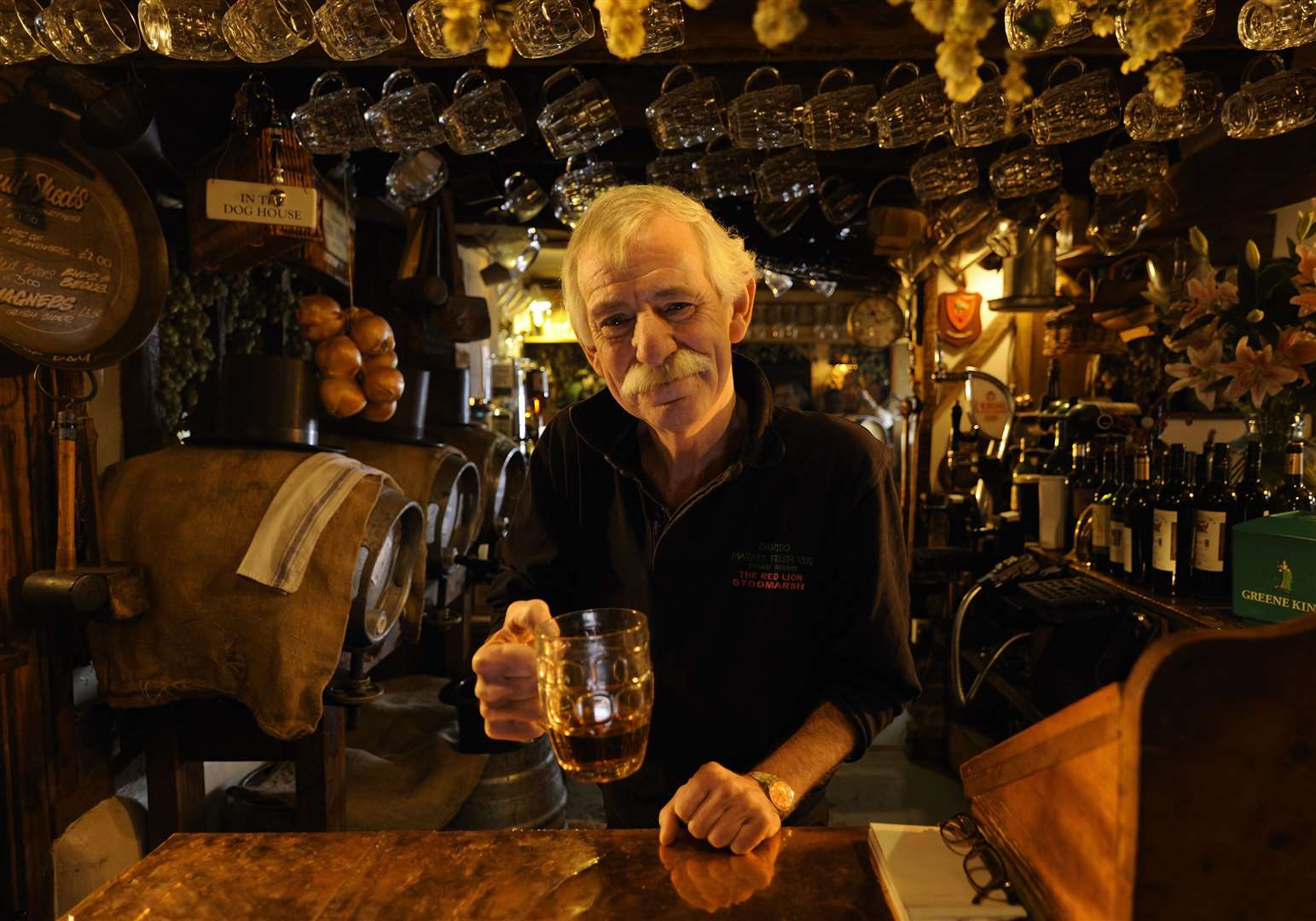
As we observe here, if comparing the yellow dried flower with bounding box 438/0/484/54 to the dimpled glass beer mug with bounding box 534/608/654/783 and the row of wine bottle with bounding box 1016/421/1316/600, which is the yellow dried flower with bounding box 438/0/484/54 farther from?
the row of wine bottle with bounding box 1016/421/1316/600

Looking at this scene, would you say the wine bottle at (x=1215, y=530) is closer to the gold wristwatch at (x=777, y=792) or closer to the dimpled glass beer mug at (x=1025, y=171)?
the dimpled glass beer mug at (x=1025, y=171)

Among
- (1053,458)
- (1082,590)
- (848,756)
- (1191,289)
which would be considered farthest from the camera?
(1053,458)

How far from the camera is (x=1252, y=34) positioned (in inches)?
78.7

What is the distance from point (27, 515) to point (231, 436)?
1.77ft

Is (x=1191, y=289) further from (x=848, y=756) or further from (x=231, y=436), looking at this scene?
(x=231, y=436)

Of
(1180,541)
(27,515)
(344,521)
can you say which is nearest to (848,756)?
(344,521)

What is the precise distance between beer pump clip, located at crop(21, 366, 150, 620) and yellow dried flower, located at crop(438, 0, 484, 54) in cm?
206

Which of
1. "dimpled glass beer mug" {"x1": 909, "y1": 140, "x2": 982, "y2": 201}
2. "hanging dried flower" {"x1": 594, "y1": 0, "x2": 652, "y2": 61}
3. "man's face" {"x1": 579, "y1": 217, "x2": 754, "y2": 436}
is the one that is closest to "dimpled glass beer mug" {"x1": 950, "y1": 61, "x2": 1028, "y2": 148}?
"dimpled glass beer mug" {"x1": 909, "y1": 140, "x2": 982, "y2": 201}

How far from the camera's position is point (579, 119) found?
259 centimetres

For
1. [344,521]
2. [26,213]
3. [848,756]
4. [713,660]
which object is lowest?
[848,756]

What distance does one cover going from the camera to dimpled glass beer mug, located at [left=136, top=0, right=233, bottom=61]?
188cm

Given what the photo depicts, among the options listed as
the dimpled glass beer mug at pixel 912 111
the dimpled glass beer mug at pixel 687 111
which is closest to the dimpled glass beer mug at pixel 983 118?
the dimpled glass beer mug at pixel 912 111

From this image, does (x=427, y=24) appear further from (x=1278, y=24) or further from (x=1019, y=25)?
(x=1278, y=24)

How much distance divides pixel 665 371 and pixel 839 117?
1610mm
